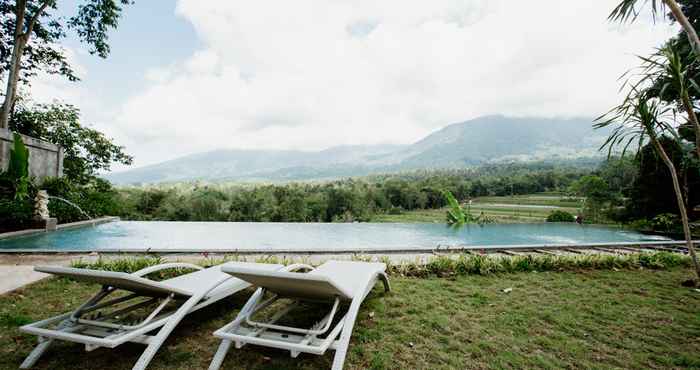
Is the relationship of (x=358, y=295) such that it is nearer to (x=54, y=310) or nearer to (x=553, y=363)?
(x=553, y=363)

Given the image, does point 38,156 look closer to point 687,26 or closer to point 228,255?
point 228,255

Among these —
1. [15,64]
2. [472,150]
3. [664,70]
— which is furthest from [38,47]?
[472,150]

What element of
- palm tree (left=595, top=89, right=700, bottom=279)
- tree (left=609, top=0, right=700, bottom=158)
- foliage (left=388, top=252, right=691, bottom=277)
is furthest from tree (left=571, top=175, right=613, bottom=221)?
tree (left=609, top=0, right=700, bottom=158)

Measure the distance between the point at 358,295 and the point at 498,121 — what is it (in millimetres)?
210370

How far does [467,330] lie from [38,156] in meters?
14.4

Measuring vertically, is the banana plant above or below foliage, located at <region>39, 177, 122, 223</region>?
above

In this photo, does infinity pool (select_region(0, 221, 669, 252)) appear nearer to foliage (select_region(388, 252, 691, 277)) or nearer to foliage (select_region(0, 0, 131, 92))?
foliage (select_region(388, 252, 691, 277))

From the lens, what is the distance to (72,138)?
15406mm

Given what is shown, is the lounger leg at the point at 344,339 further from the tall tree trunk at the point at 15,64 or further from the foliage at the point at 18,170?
the tall tree trunk at the point at 15,64

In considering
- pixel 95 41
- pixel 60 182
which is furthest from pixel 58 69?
pixel 60 182

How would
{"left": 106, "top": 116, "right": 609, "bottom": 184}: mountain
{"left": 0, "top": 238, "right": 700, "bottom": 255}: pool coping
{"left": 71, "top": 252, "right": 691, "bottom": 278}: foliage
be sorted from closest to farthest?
{"left": 71, "top": 252, "right": 691, "bottom": 278}: foliage < {"left": 0, "top": 238, "right": 700, "bottom": 255}: pool coping < {"left": 106, "top": 116, "right": 609, "bottom": 184}: mountain

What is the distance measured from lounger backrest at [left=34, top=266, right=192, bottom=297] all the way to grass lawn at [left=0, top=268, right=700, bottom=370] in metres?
0.49

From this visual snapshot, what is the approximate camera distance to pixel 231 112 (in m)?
148

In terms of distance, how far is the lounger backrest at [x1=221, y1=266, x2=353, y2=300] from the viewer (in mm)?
2262
